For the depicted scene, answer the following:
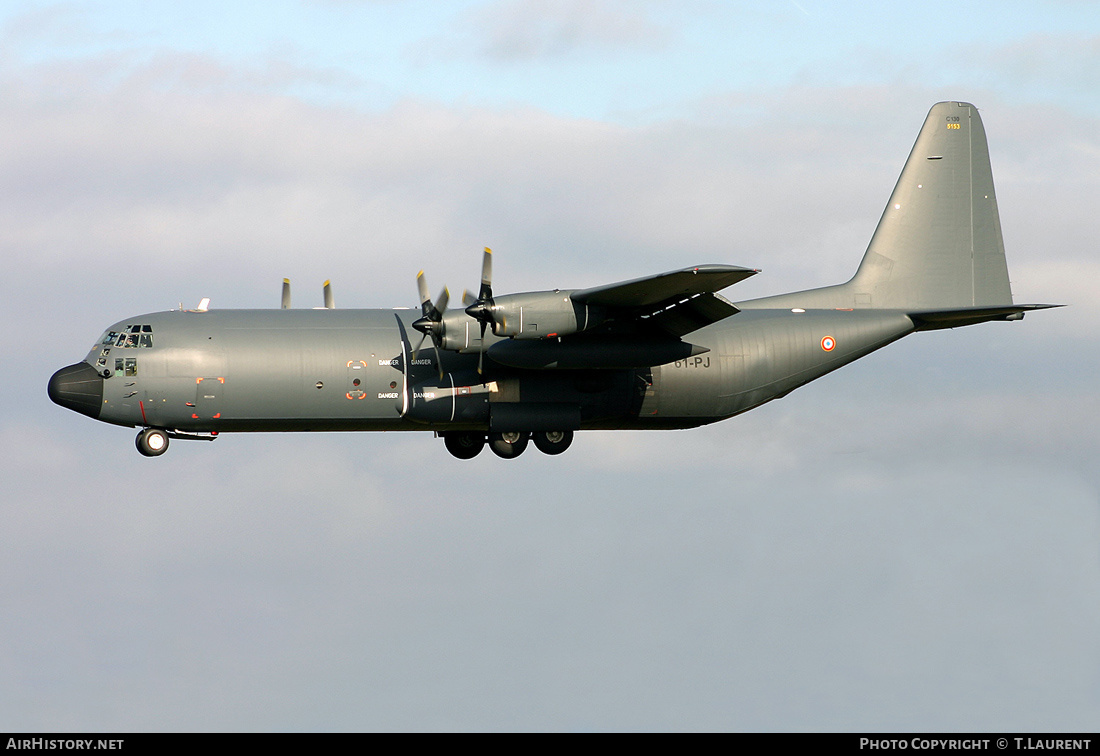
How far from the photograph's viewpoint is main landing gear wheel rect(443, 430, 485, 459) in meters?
28.6

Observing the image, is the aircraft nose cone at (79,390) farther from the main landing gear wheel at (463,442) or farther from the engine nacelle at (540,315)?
the engine nacelle at (540,315)

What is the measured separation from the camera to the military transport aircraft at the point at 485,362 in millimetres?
25344

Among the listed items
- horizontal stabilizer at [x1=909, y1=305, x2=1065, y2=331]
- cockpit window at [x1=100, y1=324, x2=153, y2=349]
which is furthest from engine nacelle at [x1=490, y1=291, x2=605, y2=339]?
horizontal stabilizer at [x1=909, y1=305, x2=1065, y2=331]

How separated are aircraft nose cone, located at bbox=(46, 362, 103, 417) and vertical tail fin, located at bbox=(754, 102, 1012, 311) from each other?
14113mm

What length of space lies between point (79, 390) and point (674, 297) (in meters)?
11.2

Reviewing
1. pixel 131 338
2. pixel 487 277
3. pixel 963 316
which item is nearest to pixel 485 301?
pixel 487 277

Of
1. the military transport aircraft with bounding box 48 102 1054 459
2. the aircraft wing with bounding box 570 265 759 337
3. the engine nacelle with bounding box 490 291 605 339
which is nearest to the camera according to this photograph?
the aircraft wing with bounding box 570 265 759 337

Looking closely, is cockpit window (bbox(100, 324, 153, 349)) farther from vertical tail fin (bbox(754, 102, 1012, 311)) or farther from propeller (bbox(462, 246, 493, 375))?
vertical tail fin (bbox(754, 102, 1012, 311))

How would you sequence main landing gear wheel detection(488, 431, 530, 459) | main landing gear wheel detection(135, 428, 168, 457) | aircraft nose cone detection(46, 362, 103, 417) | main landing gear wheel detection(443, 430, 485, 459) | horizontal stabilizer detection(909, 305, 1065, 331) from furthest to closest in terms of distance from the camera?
main landing gear wheel detection(443, 430, 485, 459) → horizontal stabilizer detection(909, 305, 1065, 331) → main landing gear wheel detection(488, 431, 530, 459) → main landing gear wheel detection(135, 428, 168, 457) → aircraft nose cone detection(46, 362, 103, 417)

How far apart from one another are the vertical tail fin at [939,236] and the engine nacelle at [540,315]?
21.4 feet

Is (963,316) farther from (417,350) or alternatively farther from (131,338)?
(131,338)

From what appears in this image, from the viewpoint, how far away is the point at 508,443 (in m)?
27.5

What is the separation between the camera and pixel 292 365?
85.5 ft
